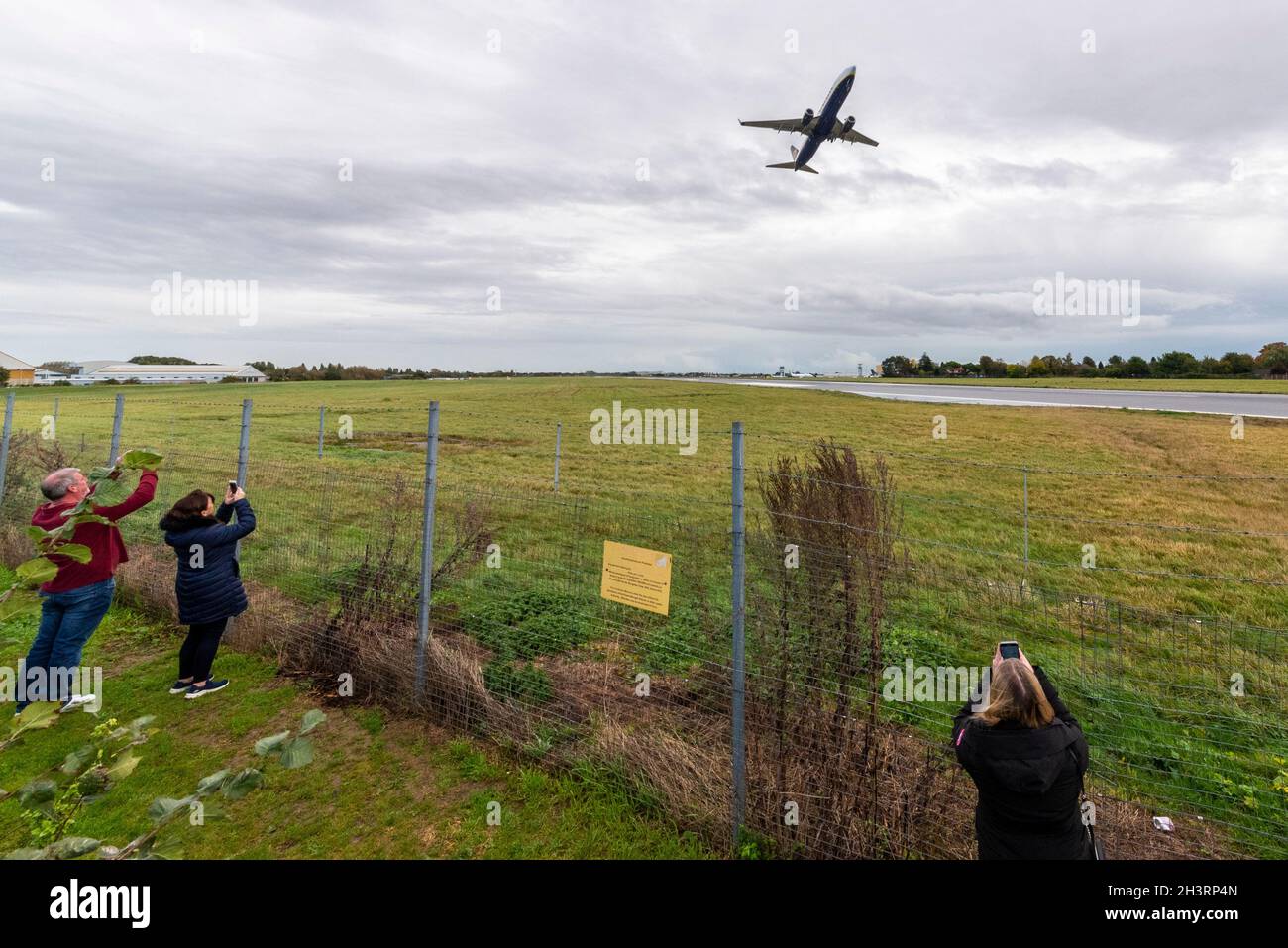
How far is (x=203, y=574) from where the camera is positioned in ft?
17.1

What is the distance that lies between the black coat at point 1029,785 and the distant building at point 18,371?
111103 mm

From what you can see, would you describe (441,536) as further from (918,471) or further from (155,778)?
(918,471)

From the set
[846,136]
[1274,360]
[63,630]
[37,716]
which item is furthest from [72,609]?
[1274,360]

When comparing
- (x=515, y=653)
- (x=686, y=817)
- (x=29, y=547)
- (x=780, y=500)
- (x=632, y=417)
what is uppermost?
(x=632, y=417)

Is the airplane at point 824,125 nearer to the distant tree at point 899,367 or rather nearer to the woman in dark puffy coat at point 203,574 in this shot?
Answer: the woman in dark puffy coat at point 203,574

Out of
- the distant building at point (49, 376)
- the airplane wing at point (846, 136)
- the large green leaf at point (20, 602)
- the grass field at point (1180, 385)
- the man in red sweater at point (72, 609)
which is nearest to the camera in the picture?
the large green leaf at point (20, 602)

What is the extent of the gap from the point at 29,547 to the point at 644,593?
9.59 metres

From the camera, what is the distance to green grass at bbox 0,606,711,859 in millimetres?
3770

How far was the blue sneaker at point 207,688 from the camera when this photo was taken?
5.35 m

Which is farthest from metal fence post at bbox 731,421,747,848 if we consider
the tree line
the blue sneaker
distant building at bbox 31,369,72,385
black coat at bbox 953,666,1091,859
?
distant building at bbox 31,369,72,385

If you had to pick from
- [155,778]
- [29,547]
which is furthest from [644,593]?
[29,547]

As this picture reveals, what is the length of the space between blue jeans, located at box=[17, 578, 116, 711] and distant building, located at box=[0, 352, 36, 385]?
105 metres

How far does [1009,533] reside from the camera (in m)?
11.6

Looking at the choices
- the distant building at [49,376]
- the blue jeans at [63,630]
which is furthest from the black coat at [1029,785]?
the distant building at [49,376]
